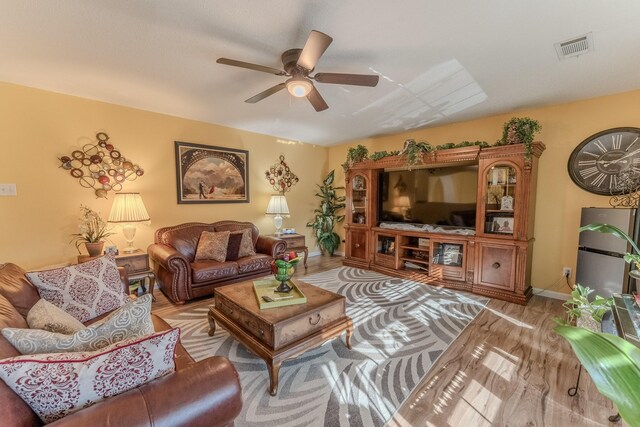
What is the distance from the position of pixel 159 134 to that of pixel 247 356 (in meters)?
3.20

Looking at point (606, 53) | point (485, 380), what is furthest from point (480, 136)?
point (485, 380)

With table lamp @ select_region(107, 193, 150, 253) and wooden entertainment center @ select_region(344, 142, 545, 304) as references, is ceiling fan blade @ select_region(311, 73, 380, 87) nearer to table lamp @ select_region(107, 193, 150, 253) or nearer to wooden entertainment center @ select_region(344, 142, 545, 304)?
wooden entertainment center @ select_region(344, 142, 545, 304)

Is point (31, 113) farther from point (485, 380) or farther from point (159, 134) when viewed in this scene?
point (485, 380)

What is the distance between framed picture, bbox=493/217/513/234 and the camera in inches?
129

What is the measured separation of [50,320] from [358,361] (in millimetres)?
1870

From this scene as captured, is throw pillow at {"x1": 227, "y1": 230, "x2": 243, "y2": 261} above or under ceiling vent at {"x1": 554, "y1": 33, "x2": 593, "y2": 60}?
under

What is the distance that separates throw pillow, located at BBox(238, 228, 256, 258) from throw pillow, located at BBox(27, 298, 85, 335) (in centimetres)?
247

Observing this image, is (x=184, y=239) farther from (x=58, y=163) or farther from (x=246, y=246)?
(x=58, y=163)

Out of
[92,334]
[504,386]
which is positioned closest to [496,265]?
[504,386]

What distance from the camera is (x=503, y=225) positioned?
131 inches

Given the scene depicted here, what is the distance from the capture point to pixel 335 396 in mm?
1682

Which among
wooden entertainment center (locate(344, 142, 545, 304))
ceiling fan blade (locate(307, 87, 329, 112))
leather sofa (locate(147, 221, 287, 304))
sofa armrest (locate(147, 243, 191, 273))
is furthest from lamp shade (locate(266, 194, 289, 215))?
ceiling fan blade (locate(307, 87, 329, 112))

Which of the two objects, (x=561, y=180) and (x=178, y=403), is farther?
(x=561, y=180)

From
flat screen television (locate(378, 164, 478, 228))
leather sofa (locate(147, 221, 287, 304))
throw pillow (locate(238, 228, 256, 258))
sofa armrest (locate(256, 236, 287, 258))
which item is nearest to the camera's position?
leather sofa (locate(147, 221, 287, 304))
